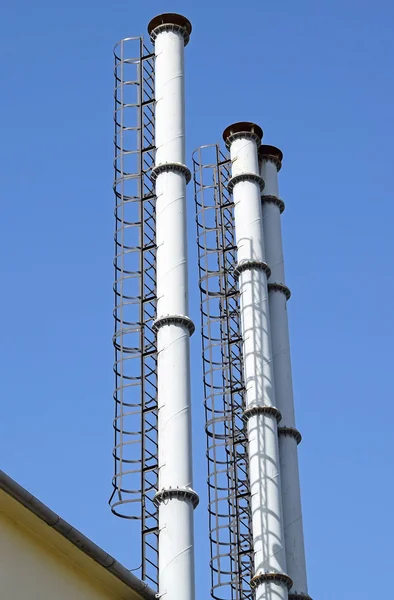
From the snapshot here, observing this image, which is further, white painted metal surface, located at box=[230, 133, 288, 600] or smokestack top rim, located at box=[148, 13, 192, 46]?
smokestack top rim, located at box=[148, 13, 192, 46]

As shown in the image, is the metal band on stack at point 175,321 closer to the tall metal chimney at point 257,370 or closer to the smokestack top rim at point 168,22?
the tall metal chimney at point 257,370

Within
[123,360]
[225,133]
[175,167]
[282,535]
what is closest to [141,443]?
[123,360]

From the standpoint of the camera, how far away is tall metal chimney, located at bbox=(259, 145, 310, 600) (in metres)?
17.8

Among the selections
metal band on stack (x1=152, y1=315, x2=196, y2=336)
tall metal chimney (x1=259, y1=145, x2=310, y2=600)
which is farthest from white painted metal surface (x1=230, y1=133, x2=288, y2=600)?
metal band on stack (x1=152, y1=315, x2=196, y2=336)

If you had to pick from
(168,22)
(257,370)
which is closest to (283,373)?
(257,370)

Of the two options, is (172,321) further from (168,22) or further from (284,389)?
(168,22)

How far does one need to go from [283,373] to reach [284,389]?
259mm

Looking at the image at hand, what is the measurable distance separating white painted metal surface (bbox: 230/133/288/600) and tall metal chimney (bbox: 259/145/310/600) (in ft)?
1.61

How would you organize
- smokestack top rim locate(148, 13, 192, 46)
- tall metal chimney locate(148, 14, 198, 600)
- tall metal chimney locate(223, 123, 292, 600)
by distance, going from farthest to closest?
1. smokestack top rim locate(148, 13, 192, 46)
2. tall metal chimney locate(223, 123, 292, 600)
3. tall metal chimney locate(148, 14, 198, 600)

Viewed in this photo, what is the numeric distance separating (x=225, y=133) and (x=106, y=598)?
9.90m

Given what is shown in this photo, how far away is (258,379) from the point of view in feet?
60.7

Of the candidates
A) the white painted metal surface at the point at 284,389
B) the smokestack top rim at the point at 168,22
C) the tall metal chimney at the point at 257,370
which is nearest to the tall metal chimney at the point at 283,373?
the white painted metal surface at the point at 284,389

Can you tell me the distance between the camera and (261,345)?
18719 mm

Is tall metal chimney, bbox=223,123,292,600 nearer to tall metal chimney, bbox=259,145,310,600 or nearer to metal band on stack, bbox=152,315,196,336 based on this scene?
tall metal chimney, bbox=259,145,310,600
